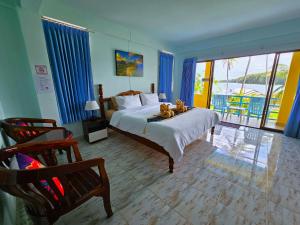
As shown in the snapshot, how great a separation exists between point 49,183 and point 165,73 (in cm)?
456

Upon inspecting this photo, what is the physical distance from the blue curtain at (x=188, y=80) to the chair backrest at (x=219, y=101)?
2.99 ft

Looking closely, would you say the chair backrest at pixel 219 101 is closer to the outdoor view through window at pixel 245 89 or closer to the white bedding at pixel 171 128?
the outdoor view through window at pixel 245 89

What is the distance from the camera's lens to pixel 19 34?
83.0 inches

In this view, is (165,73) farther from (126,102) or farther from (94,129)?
(94,129)

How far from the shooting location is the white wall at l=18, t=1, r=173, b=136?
210cm

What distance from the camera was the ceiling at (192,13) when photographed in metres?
2.34

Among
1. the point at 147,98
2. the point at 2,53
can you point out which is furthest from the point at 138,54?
the point at 2,53

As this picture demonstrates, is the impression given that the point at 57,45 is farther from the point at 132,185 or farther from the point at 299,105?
the point at 299,105

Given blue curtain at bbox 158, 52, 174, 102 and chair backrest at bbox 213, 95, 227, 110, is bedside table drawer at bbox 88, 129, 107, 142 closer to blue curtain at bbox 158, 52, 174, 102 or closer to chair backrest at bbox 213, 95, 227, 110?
blue curtain at bbox 158, 52, 174, 102

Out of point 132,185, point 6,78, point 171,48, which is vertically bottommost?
point 132,185

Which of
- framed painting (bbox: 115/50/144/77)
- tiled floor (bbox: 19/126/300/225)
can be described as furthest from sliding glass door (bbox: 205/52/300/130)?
framed painting (bbox: 115/50/144/77)

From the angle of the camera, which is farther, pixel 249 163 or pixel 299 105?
pixel 299 105

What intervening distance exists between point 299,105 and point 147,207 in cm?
395

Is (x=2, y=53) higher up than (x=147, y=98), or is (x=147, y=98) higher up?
(x=2, y=53)
